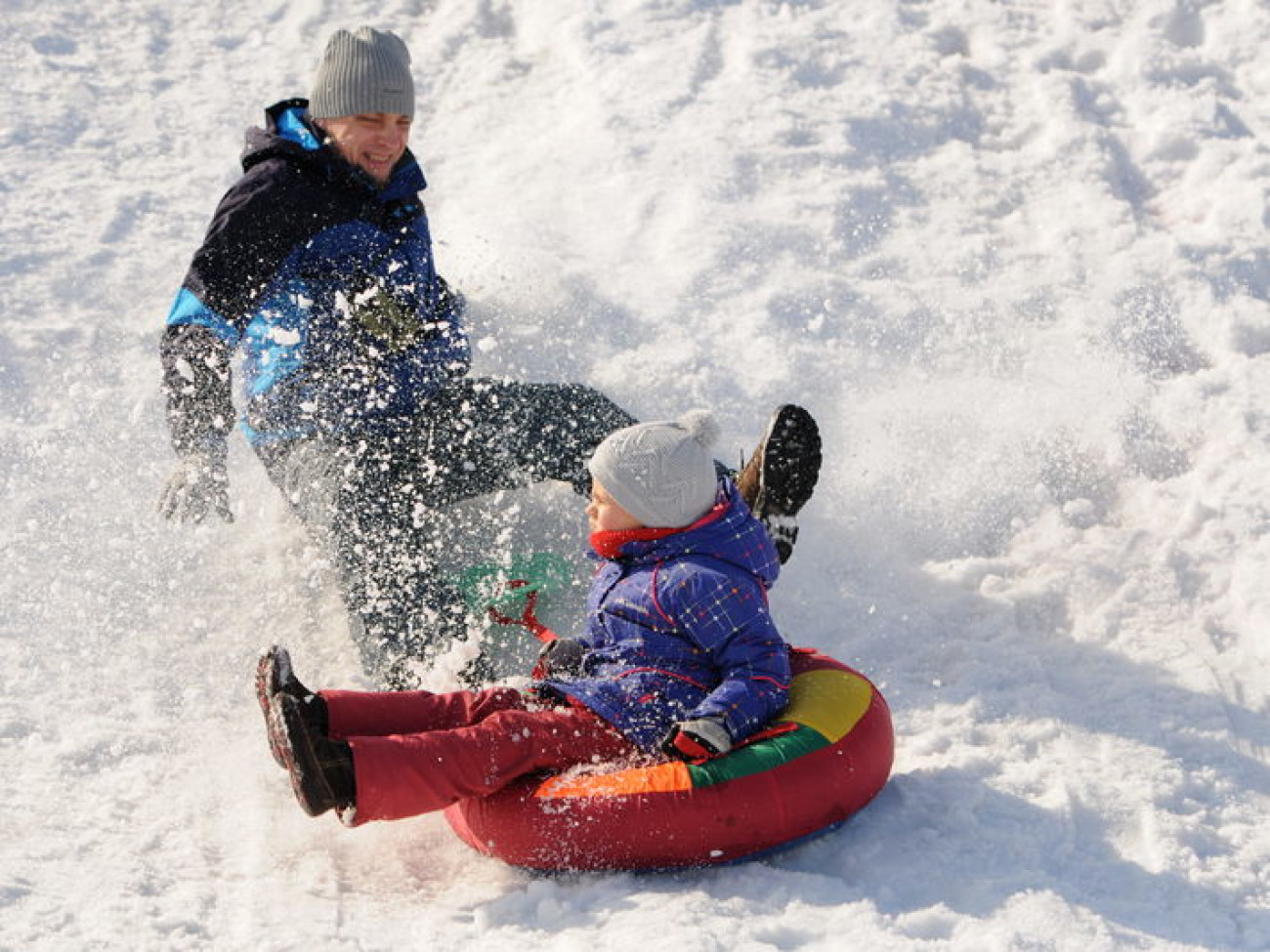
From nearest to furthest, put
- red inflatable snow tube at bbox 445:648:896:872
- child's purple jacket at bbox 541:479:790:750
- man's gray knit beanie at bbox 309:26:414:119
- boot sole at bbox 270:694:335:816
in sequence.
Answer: boot sole at bbox 270:694:335:816 → red inflatable snow tube at bbox 445:648:896:872 → child's purple jacket at bbox 541:479:790:750 → man's gray knit beanie at bbox 309:26:414:119

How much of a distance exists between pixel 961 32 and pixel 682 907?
4675mm

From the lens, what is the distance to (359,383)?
4008 mm

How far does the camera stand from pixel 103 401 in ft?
16.2

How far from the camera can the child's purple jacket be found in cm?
312

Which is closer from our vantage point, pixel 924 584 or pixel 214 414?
pixel 214 414

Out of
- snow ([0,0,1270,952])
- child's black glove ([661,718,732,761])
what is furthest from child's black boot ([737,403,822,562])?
child's black glove ([661,718,732,761])

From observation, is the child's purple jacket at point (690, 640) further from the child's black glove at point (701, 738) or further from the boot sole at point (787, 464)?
the boot sole at point (787, 464)

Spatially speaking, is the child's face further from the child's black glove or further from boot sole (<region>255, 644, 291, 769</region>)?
boot sole (<region>255, 644, 291, 769</region>)

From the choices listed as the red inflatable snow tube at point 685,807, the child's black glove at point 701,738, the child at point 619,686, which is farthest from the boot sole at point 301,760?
the child's black glove at point 701,738

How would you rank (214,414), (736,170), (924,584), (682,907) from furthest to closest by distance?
(736,170) → (924,584) → (214,414) → (682,907)

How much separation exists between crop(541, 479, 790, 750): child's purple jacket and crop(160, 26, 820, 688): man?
0.59m

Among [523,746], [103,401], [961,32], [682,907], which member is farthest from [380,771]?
[961,32]

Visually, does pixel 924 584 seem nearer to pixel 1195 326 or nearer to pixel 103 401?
pixel 1195 326

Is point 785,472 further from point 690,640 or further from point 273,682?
point 273,682
